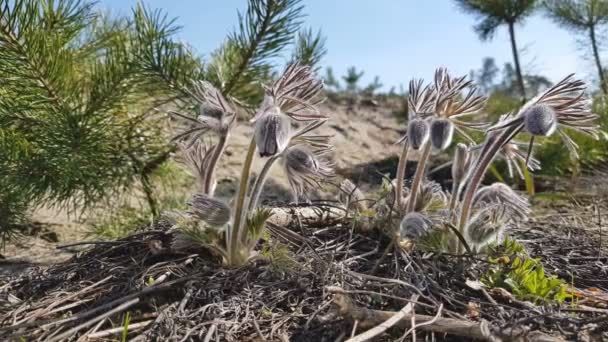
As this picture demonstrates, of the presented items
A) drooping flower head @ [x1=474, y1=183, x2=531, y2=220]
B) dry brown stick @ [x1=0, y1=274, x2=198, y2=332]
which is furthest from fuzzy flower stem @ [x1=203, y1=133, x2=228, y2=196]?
drooping flower head @ [x1=474, y1=183, x2=531, y2=220]

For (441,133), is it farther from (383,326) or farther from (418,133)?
(383,326)

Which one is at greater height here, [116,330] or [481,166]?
[481,166]

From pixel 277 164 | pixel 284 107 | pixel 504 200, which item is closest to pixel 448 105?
pixel 504 200

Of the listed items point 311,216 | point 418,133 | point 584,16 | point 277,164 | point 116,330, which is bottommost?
point 116,330

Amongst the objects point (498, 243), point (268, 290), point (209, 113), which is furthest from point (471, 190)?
point (209, 113)

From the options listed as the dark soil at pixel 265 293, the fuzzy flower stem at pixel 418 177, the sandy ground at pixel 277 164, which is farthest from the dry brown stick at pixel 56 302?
the sandy ground at pixel 277 164

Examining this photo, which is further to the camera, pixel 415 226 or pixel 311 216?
pixel 311 216

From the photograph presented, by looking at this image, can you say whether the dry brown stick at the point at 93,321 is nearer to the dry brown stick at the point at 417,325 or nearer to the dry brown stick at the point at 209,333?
the dry brown stick at the point at 209,333
